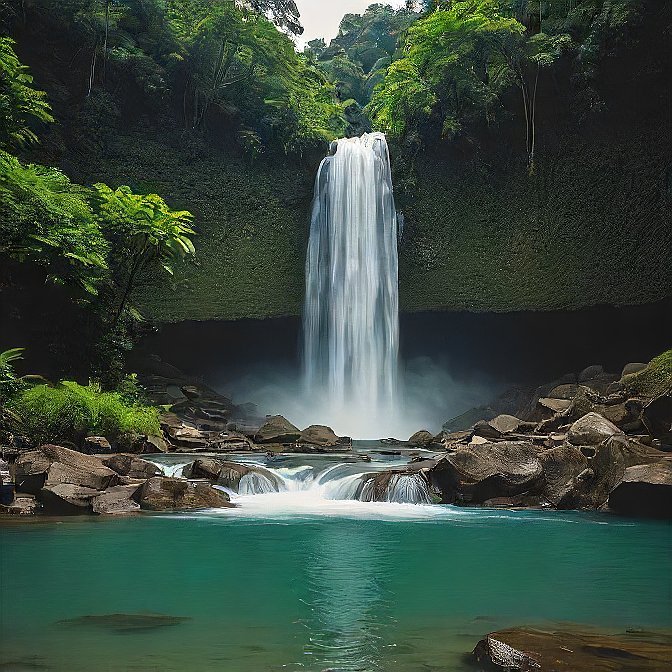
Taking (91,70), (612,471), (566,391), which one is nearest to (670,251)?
(566,391)

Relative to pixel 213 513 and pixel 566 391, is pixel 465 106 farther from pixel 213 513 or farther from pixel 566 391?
pixel 213 513

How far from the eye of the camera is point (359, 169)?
2414 centimetres

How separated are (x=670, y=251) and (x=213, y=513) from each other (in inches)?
642

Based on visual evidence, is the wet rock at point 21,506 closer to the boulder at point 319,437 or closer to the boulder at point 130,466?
the boulder at point 130,466

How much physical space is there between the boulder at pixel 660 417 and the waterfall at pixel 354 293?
38.9 ft

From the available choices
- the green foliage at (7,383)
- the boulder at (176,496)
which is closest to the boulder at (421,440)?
the boulder at (176,496)

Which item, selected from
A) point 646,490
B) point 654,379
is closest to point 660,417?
point 654,379

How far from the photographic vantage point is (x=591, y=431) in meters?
11.4

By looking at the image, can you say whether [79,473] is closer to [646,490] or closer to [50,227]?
[50,227]

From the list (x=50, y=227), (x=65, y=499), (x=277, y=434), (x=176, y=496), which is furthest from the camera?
(x=277, y=434)

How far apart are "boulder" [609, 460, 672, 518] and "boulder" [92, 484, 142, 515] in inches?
246

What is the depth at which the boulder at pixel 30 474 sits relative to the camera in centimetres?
995

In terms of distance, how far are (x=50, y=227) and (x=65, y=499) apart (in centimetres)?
718

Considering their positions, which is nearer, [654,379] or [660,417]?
[660,417]
